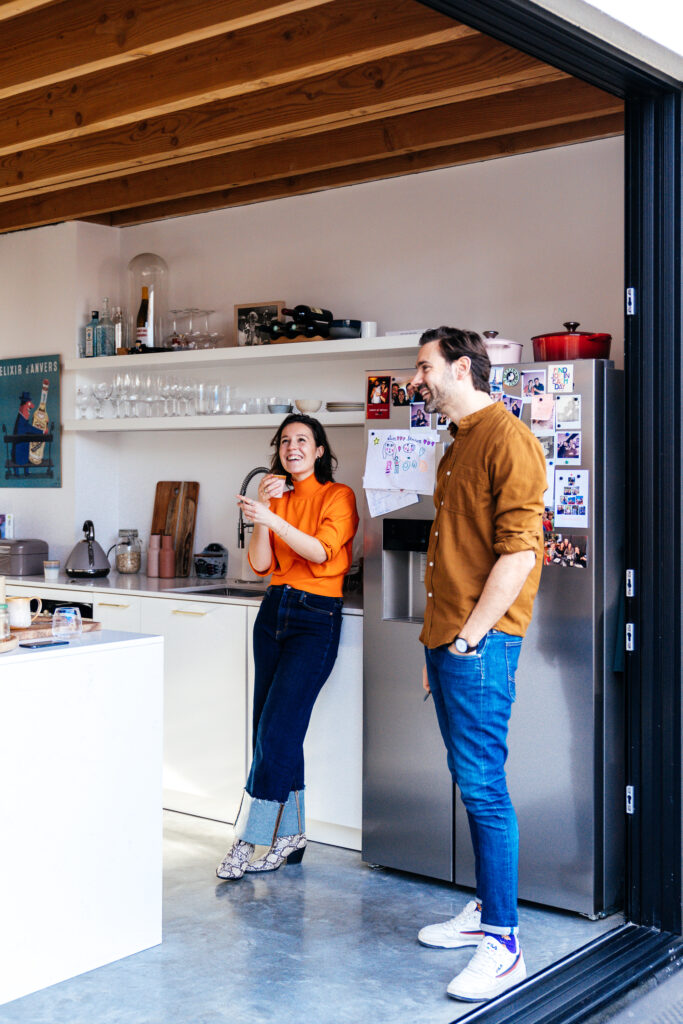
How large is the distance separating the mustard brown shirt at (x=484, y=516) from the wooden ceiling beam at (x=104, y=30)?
1.36m

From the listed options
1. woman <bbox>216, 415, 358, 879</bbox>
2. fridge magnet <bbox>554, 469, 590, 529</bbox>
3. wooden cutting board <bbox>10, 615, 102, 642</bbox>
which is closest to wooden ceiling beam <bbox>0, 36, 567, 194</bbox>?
woman <bbox>216, 415, 358, 879</bbox>

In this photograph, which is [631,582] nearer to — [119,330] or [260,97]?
[260,97]

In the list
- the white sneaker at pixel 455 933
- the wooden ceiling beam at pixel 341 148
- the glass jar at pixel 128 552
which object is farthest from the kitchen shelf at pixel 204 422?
the white sneaker at pixel 455 933

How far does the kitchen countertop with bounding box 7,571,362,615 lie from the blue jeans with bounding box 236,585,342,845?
0.23 m

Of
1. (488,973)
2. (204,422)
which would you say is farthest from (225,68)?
(488,973)

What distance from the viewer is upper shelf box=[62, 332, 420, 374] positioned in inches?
166

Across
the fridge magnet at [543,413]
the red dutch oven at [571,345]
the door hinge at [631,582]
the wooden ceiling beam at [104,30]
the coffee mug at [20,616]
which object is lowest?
the coffee mug at [20,616]

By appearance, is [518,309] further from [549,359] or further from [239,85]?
[239,85]

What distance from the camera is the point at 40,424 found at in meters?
5.65

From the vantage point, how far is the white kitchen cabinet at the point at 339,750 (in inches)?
157

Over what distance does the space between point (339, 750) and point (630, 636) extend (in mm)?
1237

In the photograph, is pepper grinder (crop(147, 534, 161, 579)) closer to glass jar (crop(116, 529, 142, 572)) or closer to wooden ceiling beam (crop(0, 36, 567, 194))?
glass jar (crop(116, 529, 142, 572))

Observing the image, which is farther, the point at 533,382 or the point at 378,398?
the point at 378,398

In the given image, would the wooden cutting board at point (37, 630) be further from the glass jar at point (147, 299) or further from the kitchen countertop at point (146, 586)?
the glass jar at point (147, 299)
